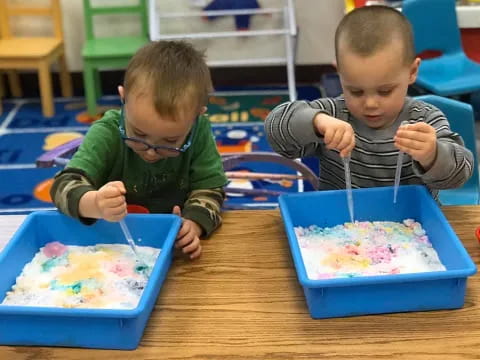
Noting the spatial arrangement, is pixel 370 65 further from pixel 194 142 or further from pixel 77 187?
pixel 77 187

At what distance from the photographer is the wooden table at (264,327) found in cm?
75

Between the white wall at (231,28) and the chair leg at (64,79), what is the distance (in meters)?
0.13

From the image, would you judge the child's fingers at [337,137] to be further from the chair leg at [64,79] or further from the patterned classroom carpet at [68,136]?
the chair leg at [64,79]

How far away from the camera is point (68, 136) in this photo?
3.32m

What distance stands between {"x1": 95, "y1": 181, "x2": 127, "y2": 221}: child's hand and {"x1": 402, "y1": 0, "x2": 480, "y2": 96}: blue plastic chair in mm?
2205

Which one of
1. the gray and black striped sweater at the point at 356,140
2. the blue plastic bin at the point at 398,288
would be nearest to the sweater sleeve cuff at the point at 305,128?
the gray and black striped sweater at the point at 356,140

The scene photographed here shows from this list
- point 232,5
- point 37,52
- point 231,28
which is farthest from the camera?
point 231,28

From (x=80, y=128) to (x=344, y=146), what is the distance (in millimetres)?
2676

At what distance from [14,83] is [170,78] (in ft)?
A: 10.8

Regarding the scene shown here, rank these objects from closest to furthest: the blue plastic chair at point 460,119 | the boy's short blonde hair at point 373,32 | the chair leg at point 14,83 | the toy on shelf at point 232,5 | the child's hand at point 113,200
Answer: the child's hand at point 113,200, the boy's short blonde hair at point 373,32, the blue plastic chair at point 460,119, the toy on shelf at point 232,5, the chair leg at point 14,83

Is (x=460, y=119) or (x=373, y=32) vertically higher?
(x=373, y=32)

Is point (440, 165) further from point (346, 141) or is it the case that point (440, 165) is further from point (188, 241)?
point (188, 241)

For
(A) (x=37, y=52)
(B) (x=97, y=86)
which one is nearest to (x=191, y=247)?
(A) (x=37, y=52)

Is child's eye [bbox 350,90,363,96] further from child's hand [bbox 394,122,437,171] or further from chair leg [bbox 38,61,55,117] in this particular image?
chair leg [bbox 38,61,55,117]
